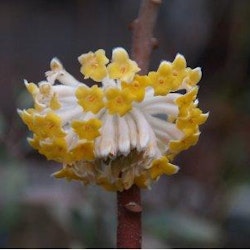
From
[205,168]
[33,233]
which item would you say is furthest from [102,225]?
[205,168]

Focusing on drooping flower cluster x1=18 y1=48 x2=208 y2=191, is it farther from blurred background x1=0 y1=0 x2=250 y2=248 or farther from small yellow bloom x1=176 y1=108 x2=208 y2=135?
blurred background x1=0 y1=0 x2=250 y2=248

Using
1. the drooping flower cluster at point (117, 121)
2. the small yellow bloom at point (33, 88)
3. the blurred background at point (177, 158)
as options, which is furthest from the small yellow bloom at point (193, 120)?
the blurred background at point (177, 158)

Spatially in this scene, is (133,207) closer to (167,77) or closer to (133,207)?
(133,207)

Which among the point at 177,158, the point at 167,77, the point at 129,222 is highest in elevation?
the point at 177,158

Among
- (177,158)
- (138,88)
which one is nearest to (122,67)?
(138,88)

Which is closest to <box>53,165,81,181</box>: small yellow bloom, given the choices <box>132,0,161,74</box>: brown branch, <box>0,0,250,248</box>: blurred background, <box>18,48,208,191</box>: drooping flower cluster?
<box>18,48,208,191</box>: drooping flower cluster

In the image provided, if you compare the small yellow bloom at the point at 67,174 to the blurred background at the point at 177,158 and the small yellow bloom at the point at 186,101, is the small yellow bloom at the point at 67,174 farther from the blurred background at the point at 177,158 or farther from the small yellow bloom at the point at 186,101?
the blurred background at the point at 177,158
